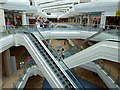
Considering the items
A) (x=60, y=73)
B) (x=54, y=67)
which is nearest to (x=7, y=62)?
(x=54, y=67)

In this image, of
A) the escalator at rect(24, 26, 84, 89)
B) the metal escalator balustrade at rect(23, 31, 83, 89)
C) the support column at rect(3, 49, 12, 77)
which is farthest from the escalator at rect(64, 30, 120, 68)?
the support column at rect(3, 49, 12, 77)

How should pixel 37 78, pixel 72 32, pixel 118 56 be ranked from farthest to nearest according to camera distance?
pixel 72 32, pixel 37 78, pixel 118 56

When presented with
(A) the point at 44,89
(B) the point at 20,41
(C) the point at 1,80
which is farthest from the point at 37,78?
(B) the point at 20,41

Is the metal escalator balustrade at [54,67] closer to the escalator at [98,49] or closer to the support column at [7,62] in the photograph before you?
the escalator at [98,49]

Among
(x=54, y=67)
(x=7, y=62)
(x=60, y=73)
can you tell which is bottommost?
(x=7, y=62)

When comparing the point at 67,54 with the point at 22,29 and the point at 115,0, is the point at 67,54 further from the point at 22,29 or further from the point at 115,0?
the point at 115,0

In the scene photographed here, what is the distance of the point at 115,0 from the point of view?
12.5 metres

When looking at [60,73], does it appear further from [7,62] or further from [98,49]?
[7,62]

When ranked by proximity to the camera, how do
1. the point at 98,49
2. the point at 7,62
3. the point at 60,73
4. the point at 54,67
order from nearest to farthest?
the point at 60,73 < the point at 54,67 < the point at 98,49 < the point at 7,62

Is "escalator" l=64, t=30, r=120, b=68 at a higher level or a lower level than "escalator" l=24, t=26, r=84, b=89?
higher

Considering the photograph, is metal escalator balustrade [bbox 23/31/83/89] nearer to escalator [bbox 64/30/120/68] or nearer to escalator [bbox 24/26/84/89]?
escalator [bbox 24/26/84/89]

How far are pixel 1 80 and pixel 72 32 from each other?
27.9 ft

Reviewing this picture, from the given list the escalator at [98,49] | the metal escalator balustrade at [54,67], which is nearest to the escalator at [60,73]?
the metal escalator balustrade at [54,67]

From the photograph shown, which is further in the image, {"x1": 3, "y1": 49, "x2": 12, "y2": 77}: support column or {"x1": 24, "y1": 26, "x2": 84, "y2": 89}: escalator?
{"x1": 3, "y1": 49, "x2": 12, "y2": 77}: support column
